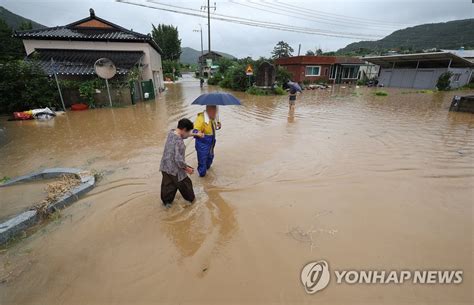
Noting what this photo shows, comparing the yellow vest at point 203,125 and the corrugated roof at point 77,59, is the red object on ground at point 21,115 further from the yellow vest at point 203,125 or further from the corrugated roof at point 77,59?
the yellow vest at point 203,125

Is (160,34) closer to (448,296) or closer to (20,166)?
(20,166)

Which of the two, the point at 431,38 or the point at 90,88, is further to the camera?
the point at 431,38

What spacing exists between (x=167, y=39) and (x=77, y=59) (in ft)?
138

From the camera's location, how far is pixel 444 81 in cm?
2333

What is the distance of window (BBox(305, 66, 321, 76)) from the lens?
3063 cm

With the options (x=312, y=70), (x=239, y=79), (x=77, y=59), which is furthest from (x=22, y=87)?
(x=312, y=70)

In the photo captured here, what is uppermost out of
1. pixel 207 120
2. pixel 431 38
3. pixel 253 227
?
pixel 431 38

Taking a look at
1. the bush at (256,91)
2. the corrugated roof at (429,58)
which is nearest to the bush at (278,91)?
the bush at (256,91)

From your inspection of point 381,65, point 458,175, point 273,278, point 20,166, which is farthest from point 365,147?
point 381,65

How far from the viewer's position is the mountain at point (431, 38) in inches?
2820

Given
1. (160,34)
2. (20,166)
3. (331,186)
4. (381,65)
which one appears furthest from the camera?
(160,34)

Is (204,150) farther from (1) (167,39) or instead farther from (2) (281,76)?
(1) (167,39)

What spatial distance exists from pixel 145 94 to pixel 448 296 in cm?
1710

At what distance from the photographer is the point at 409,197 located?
403 cm
